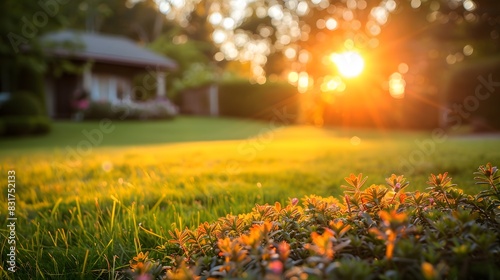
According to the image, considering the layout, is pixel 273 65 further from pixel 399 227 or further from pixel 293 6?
→ pixel 399 227

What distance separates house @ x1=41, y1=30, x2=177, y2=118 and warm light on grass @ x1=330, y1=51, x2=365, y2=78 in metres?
10.6

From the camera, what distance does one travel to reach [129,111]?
70.8ft

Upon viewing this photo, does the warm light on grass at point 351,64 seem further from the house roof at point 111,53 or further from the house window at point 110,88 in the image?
the house window at point 110,88

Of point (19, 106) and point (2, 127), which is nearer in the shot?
point (2, 127)

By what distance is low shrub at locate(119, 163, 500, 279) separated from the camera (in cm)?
126

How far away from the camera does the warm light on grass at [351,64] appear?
18.9 m

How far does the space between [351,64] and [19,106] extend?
13.6m

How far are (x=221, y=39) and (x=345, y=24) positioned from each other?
25449 mm

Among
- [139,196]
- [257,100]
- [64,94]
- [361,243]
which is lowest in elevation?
[139,196]

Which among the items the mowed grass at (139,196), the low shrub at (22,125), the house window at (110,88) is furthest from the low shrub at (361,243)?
the house window at (110,88)

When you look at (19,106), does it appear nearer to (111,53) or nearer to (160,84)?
(111,53)

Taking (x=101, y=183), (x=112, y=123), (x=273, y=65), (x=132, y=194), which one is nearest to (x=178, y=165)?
(x=101, y=183)

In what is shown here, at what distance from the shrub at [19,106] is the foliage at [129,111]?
200 inches

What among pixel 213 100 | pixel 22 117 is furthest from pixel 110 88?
pixel 22 117
